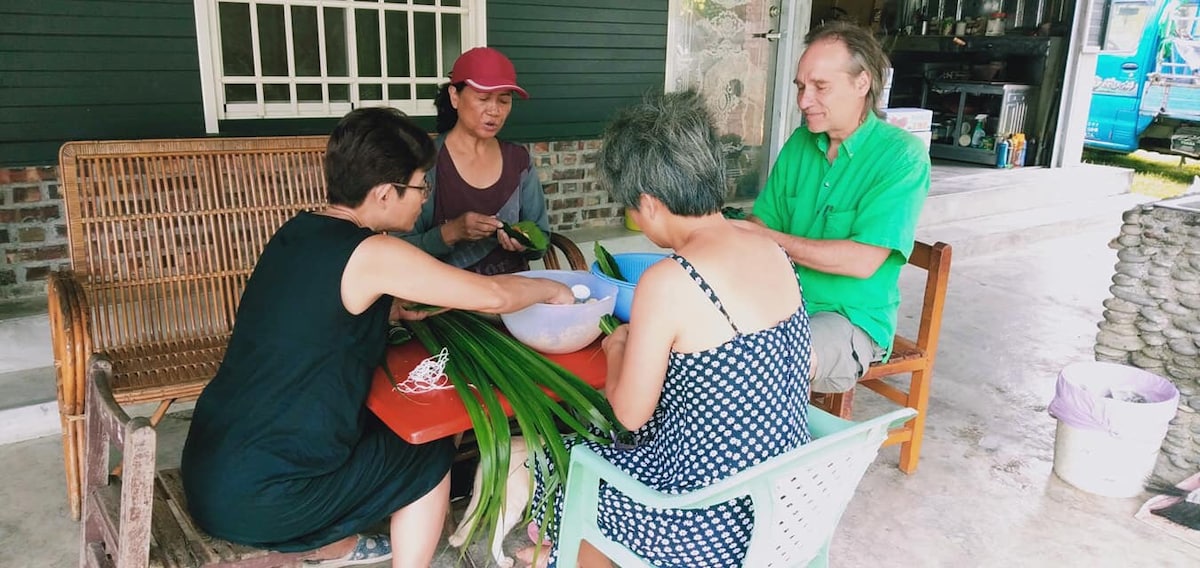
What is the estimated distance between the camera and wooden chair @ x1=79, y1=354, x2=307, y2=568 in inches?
59.4

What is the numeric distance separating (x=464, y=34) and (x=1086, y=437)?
3495mm

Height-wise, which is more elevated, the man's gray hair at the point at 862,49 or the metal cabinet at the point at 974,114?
the man's gray hair at the point at 862,49

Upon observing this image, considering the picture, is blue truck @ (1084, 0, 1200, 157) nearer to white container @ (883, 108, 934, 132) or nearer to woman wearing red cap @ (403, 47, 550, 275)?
white container @ (883, 108, 934, 132)

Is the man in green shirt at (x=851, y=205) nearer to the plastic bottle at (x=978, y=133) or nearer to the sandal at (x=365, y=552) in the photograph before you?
the sandal at (x=365, y=552)

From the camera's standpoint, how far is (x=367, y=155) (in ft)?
5.97

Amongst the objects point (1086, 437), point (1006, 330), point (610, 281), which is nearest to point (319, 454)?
point (610, 281)

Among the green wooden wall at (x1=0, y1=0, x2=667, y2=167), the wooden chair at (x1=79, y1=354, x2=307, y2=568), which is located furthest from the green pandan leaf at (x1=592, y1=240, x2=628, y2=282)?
the green wooden wall at (x1=0, y1=0, x2=667, y2=167)

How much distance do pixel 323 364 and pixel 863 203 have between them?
1.57 m

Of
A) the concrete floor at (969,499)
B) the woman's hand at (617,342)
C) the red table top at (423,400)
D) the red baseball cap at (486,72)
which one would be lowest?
the concrete floor at (969,499)

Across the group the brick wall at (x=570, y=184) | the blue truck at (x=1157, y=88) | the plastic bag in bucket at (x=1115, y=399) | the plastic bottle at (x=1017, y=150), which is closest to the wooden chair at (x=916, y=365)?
the plastic bag in bucket at (x=1115, y=399)

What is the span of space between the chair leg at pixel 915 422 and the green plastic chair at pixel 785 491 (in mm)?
1355

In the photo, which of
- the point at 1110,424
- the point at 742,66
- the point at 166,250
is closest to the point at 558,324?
the point at 166,250

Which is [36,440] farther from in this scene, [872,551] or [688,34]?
[688,34]

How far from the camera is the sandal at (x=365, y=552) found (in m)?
1.94
